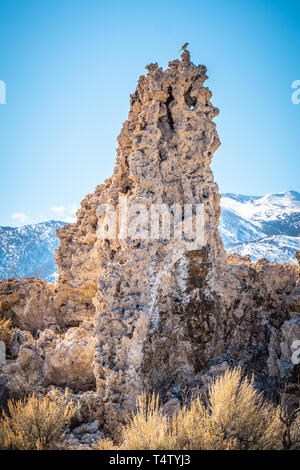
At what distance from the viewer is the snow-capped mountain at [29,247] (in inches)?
1331

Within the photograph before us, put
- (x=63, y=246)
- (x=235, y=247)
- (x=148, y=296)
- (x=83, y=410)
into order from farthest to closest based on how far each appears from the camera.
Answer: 1. (x=235, y=247)
2. (x=63, y=246)
3. (x=148, y=296)
4. (x=83, y=410)

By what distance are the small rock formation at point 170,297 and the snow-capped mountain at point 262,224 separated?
2443 cm

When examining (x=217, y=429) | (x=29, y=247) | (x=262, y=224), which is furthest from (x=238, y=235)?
(x=217, y=429)

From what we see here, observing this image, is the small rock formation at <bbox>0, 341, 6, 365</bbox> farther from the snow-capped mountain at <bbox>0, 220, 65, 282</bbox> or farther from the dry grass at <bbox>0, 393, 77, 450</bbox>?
the snow-capped mountain at <bbox>0, 220, 65, 282</bbox>

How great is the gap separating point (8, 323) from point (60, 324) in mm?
1187

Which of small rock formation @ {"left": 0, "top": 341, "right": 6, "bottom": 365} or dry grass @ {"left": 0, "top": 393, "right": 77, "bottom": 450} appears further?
small rock formation @ {"left": 0, "top": 341, "right": 6, "bottom": 365}

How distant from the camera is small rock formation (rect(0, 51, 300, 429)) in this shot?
4.51 metres

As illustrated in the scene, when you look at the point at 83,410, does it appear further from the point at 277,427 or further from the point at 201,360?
the point at 277,427

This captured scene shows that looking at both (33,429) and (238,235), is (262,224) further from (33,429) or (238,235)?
(33,429)

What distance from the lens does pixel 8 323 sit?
666cm

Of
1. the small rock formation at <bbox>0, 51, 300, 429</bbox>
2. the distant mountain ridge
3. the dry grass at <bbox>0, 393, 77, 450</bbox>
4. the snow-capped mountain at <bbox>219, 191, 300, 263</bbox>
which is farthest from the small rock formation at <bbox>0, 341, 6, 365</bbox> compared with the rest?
the snow-capped mountain at <bbox>219, 191, 300, 263</bbox>

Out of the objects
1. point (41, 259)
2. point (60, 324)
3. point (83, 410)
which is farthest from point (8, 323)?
point (41, 259)

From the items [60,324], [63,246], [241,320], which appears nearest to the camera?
[241,320]

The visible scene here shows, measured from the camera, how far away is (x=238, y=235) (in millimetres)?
41188
